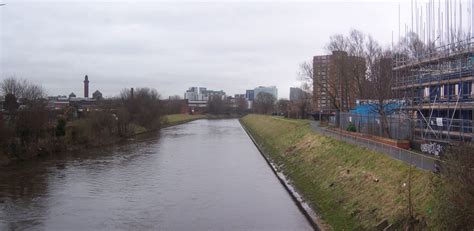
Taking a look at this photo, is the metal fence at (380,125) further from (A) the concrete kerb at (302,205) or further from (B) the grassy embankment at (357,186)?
(A) the concrete kerb at (302,205)

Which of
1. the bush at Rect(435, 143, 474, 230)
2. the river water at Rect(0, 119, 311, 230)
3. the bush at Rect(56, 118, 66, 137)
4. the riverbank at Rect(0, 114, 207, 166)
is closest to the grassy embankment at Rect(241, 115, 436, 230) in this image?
the bush at Rect(435, 143, 474, 230)

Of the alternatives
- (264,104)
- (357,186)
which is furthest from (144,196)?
(264,104)

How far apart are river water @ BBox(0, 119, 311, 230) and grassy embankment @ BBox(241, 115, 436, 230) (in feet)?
4.22

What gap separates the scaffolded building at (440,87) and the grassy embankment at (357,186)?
422cm

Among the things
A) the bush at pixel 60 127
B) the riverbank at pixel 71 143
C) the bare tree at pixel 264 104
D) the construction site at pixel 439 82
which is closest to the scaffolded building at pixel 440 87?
the construction site at pixel 439 82

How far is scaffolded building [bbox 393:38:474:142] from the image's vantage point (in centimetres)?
2503

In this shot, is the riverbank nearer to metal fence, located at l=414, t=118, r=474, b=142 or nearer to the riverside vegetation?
the riverside vegetation

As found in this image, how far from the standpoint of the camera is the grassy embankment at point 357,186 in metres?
13.4

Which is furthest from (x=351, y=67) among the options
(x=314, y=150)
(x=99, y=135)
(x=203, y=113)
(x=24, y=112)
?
(x=203, y=113)

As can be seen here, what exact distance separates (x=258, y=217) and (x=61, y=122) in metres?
31.8

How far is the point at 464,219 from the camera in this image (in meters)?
9.43

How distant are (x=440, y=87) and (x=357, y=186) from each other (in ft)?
58.1

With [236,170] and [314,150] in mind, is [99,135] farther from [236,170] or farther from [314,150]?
[314,150]

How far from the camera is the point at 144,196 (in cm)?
2238
